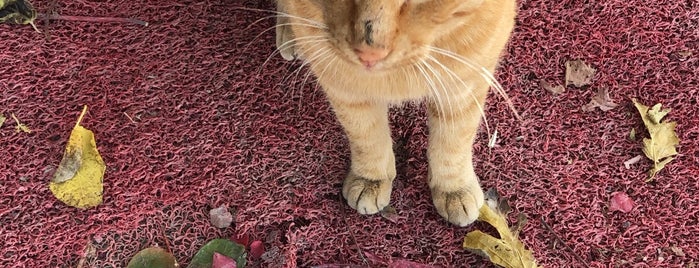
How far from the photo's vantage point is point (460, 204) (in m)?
1.56

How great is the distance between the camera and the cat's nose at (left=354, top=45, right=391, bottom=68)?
1074 millimetres

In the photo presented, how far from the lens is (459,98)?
137 cm

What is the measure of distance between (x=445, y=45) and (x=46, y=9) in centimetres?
115

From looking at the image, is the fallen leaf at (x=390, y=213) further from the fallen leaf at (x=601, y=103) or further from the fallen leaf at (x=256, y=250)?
the fallen leaf at (x=601, y=103)

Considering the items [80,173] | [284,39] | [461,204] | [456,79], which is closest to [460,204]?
[461,204]

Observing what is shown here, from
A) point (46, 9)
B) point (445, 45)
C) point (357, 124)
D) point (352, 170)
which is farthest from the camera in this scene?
point (46, 9)

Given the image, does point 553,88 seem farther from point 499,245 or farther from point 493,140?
point 499,245

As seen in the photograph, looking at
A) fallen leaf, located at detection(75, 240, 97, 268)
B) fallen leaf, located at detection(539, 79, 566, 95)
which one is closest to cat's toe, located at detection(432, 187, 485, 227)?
fallen leaf, located at detection(539, 79, 566, 95)

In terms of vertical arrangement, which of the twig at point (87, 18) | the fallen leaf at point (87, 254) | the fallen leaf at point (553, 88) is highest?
the twig at point (87, 18)

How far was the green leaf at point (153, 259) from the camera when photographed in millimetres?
1545

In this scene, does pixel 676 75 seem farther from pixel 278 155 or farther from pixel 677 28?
pixel 278 155

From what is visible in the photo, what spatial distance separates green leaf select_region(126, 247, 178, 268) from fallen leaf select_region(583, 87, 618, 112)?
102 centimetres

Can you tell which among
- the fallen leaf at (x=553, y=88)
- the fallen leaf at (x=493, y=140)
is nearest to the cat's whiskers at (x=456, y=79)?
the fallen leaf at (x=493, y=140)

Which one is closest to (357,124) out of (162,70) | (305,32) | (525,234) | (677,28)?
(305,32)
